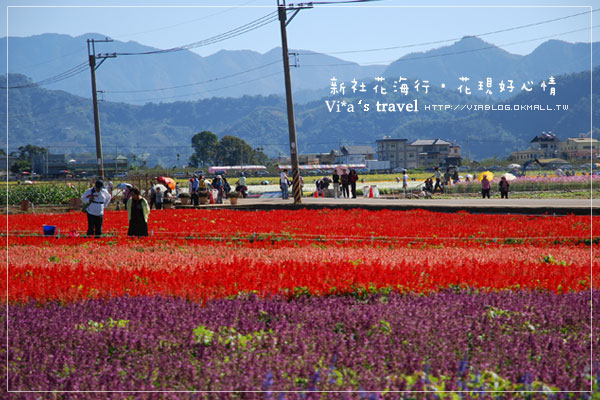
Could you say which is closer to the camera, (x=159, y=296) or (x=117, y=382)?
(x=117, y=382)

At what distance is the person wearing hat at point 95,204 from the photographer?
59.8 ft

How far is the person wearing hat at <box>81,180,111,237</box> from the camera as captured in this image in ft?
59.8

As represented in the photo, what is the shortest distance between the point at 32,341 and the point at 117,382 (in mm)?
1438

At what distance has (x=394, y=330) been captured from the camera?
21.1 ft

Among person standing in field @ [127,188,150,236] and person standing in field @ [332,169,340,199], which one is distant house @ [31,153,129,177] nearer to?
person standing in field @ [332,169,340,199]

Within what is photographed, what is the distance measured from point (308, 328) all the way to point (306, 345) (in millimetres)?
661

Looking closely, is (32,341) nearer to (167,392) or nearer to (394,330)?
(167,392)

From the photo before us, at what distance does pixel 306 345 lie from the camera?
5.92 metres

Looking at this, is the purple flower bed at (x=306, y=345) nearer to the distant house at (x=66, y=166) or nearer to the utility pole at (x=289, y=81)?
the utility pole at (x=289, y=81)

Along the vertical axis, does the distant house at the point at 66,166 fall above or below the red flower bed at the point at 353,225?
above

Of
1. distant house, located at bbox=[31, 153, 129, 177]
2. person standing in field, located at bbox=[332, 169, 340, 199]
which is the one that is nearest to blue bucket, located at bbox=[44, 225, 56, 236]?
person standing in field, located at bbox=[332, 169, 340, 199]

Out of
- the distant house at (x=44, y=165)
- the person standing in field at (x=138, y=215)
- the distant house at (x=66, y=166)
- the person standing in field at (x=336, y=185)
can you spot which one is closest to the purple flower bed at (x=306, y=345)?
the person standing in field at (x=138, y=215)

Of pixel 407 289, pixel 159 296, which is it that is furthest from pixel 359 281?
pixel 159 296

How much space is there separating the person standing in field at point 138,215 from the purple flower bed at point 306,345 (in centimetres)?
986
